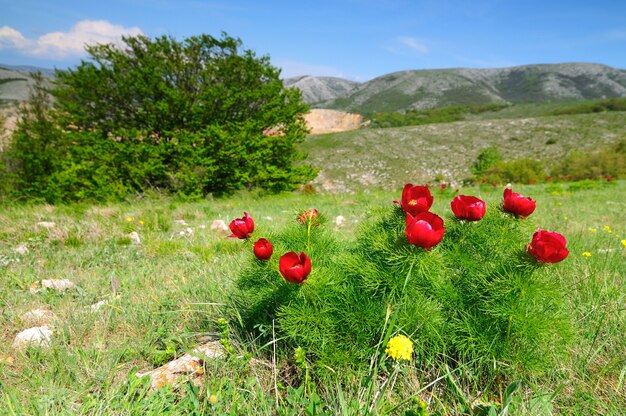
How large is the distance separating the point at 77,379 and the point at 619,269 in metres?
3.68

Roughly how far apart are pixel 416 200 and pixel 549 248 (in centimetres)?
52

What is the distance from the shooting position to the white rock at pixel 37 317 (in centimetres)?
203

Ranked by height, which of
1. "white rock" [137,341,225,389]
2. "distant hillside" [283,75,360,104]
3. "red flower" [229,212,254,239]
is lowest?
"white rock" [137,341,225,389]

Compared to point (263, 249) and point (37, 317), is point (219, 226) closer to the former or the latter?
point (37, 317)

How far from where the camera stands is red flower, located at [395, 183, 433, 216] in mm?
1400

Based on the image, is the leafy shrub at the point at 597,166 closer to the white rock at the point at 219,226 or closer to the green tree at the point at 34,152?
the white rock at the point at 219,226

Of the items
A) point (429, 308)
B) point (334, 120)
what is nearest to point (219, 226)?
point (429, 308)

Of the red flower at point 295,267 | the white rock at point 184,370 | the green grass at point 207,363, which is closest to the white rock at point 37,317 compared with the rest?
the green grass at point 207,363

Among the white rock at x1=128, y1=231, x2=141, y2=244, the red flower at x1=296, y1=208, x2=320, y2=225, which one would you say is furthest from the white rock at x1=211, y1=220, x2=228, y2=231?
the red flower at x1=296, y1=208, x2=320, y2=225

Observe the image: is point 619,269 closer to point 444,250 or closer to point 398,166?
point 444,250

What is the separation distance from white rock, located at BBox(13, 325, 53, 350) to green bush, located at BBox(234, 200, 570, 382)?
1.35 metres

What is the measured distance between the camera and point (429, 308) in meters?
1.33

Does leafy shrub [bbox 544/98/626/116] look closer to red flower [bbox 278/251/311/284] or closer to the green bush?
the green bush

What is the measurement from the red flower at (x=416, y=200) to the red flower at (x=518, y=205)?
1.26ft
